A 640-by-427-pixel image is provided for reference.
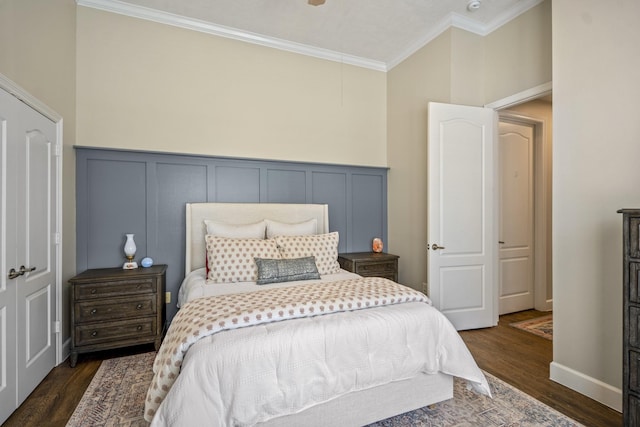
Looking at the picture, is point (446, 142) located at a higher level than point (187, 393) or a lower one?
higher

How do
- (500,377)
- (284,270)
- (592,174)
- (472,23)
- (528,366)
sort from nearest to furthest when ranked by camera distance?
(592,174), (500,377), (528,366), (284,270), (472,23)

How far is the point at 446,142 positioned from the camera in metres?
3.37

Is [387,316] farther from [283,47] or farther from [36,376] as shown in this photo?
[283,47]

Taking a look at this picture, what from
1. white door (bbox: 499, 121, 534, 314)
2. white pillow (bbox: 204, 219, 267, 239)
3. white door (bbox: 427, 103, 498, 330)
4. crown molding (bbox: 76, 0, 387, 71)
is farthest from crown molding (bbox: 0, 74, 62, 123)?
white door (bbox: 499, 121, 534, 314)

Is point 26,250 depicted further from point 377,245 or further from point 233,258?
point 377,245

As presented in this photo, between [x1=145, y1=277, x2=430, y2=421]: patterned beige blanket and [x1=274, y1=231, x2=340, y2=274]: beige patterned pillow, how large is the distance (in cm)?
77

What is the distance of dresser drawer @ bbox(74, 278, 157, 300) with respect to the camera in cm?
269

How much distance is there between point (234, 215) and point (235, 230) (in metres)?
0.34

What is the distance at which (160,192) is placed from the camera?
337 cm

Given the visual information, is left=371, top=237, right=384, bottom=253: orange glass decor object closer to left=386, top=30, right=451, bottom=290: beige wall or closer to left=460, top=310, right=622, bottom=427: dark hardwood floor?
left=386, top=30, right=451, bottom=290: beige wall

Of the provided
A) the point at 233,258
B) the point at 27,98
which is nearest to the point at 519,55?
the point at 233,258

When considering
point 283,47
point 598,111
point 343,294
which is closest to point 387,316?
point 343,294

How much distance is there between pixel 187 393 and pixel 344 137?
11.4 ft

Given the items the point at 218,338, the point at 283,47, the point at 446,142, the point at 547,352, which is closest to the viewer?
the point at 218,338
